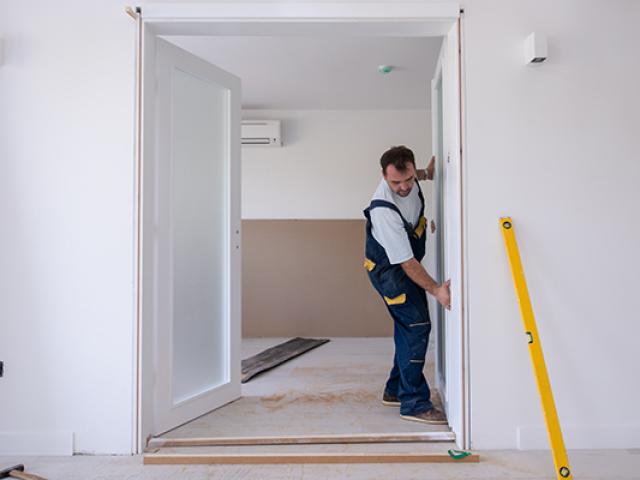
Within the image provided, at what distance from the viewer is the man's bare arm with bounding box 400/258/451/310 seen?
8.02 ft

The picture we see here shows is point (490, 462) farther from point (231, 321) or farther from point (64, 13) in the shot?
point (64, 13)

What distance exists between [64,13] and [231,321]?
1771mm

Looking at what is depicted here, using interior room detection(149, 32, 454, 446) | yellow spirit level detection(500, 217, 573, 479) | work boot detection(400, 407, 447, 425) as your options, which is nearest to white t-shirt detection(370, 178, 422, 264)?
yellow spirit level detection(500, 217, 573, 479)

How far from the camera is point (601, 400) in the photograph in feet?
7.38

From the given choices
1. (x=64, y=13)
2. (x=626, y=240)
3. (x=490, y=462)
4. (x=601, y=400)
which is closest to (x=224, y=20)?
(x=64, y=13)

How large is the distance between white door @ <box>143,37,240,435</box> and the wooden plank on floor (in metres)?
0.16

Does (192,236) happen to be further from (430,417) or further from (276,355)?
(276,355)

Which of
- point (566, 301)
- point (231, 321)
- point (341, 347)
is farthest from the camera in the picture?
point (341, 347)

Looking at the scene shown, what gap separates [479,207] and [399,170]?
1.64 ft

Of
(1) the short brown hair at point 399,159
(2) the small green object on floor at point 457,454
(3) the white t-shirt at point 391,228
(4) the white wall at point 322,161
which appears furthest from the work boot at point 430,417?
(4) the white wall at point 322,161

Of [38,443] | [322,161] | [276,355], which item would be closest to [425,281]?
[38,443]

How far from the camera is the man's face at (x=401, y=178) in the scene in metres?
2.61

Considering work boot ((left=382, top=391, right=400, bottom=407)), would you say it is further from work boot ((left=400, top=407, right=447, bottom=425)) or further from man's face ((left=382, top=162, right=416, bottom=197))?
man's face ((left=382, top=162, right=416, bottom=197))

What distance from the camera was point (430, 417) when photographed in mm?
2580
